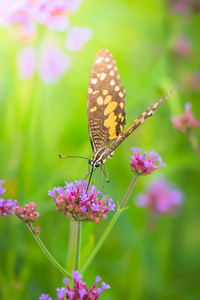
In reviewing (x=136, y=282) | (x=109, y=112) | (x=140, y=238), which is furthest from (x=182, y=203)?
(x=109, y=112)

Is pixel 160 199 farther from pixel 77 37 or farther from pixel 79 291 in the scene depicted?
pixel 79 291

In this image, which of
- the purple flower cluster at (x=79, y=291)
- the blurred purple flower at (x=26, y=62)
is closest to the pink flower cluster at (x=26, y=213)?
the purple flower cluster at (x=79, y=291)

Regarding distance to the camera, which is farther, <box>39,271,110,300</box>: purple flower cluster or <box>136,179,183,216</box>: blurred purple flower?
<box>136,179,183,216</box>: blurred purple flower

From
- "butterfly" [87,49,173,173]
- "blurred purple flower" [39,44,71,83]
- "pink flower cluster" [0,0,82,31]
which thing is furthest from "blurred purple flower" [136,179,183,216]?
"pink flower cluster" [0,0,82,31]

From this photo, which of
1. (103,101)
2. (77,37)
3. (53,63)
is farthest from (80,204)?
(53,63)

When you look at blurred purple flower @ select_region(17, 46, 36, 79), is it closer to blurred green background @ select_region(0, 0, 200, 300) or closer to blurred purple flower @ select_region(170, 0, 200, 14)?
blurred green background @ select_region(0, 0, 200, 300)
